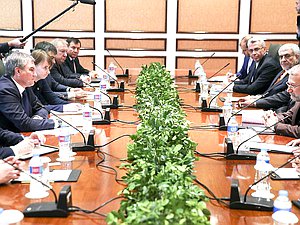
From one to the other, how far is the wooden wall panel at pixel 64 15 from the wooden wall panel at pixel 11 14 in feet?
0.73

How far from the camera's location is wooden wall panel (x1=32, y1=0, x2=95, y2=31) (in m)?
6.75

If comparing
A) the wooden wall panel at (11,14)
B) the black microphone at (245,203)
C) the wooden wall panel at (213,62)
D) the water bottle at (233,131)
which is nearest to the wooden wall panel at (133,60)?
the wooden wall panel at (213,62)

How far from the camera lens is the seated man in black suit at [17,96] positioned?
2.58 m

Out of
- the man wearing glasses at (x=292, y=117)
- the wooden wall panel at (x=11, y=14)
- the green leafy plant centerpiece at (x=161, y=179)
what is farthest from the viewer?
the wooden wall panel at (x=11, y=14)

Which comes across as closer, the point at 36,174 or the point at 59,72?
the point at 36,174

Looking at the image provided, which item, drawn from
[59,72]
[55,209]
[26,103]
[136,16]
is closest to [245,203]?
[55,209]

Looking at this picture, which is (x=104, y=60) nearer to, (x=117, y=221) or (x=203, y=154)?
(x=203, y=154)

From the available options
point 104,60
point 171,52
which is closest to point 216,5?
point 171,52

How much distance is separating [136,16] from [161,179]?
5980 mm

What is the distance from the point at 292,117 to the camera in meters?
2.79

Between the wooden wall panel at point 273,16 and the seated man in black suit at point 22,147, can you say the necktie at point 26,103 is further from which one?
the wooden wall panel at point 273,16

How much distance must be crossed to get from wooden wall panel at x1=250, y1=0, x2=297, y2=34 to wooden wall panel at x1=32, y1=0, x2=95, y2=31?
2.36 m

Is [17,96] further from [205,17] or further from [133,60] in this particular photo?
[205,17]

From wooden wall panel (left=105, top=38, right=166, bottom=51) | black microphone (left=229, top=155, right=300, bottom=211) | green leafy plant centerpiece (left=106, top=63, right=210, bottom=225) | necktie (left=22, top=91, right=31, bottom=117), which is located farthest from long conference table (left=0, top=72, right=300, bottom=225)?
wooden wall panel (left=105, top=38, right=166, bottom=51)
